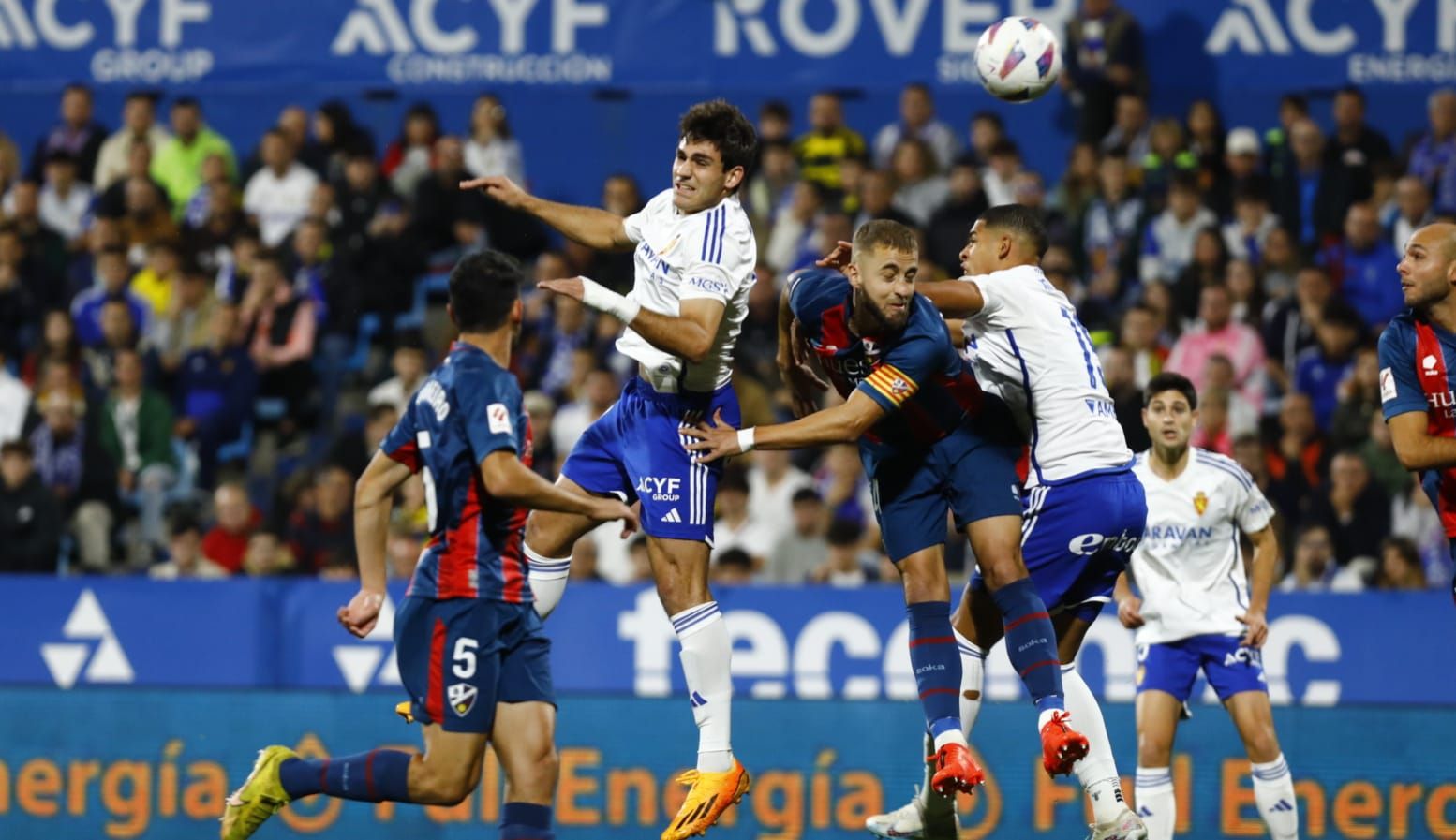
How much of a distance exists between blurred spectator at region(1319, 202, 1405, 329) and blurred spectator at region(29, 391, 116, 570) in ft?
30.1

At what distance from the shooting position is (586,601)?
13172 millimetres

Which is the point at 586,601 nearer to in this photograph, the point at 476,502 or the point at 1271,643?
the point at 1271,643

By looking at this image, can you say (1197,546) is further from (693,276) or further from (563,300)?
(563,300)

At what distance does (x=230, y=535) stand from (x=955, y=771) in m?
8.24

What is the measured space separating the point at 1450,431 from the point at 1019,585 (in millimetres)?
1895

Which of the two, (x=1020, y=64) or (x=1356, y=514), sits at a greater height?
(x=1020, y=64)

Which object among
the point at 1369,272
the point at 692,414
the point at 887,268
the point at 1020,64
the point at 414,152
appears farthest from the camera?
the point at 414,152

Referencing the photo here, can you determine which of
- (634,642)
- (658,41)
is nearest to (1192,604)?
(634,642)

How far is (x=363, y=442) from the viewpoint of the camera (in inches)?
590

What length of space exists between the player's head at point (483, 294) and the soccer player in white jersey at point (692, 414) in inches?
26.2

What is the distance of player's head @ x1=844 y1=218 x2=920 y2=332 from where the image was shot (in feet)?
26.0

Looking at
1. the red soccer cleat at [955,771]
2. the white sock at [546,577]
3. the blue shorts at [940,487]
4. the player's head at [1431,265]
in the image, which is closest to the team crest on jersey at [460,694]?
the white sock at [546,577]

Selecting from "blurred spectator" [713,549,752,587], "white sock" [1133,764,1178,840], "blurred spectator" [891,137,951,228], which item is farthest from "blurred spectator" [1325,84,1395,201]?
"white sock" [1133,764,1178,840]

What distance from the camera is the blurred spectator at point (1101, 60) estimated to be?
16.1m
